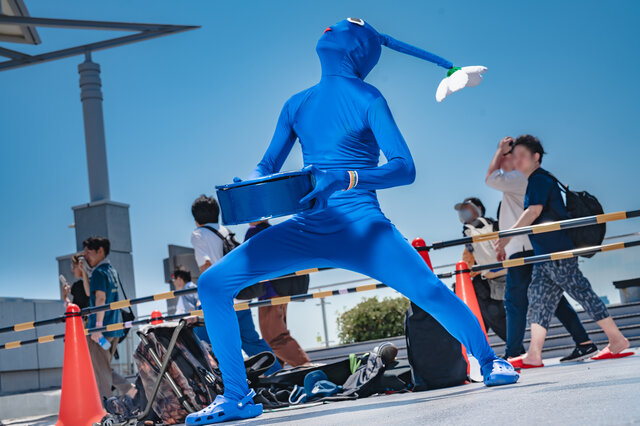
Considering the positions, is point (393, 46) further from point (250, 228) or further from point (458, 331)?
point (250, 228)

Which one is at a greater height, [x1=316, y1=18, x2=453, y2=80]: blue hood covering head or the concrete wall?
[x1=316, y1=18, x2=453, y2=80]: blue hood covering head

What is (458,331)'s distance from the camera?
353 cm

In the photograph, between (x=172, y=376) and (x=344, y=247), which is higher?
(x=344, y=247)

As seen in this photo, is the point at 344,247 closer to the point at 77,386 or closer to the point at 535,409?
the point at 535,409

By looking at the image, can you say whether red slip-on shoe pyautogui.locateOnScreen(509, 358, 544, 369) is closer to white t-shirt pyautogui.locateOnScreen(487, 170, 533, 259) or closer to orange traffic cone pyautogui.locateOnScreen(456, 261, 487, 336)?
orange traffic cone pyautogui.locateOnScreen(456, 261, 487, 336)

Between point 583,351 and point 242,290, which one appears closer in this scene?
point 583,351

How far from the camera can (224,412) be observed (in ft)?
10.9

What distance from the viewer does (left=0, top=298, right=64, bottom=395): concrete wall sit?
10898 mm

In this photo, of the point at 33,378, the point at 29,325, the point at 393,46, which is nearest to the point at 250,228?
the point at 29,325

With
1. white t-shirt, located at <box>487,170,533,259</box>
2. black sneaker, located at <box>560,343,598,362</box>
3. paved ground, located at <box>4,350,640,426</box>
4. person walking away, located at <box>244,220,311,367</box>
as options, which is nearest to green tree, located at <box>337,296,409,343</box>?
person walking away, located at <box>244,220,311,367</box>

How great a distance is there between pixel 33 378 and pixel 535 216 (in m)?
8.88

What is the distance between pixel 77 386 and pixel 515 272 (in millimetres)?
3407

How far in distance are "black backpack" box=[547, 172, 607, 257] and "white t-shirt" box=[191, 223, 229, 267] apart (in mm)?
2851

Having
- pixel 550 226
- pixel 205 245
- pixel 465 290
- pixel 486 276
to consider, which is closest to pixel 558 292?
pixel 550 226
